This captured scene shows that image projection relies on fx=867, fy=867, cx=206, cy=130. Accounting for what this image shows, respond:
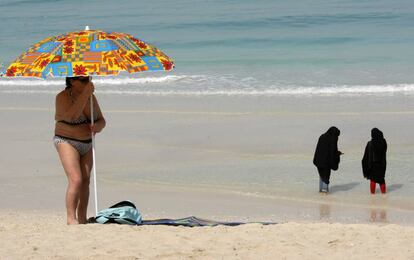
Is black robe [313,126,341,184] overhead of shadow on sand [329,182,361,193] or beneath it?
overhead

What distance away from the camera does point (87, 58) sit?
22.1 feet

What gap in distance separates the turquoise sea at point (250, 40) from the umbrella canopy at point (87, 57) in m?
13.2

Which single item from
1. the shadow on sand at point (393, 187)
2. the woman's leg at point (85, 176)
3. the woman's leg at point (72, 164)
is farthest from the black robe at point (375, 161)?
the woman's leg at point (72, 164)

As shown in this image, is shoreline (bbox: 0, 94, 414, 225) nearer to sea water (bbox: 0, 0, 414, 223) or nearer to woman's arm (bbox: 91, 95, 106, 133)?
sea water (bbox: 0, 0, 414, 223)

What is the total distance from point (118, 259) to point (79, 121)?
4.34ft

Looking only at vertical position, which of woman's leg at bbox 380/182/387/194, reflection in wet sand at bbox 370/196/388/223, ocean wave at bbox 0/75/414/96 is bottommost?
reflection in wet sand at bbox 370/196/388/223

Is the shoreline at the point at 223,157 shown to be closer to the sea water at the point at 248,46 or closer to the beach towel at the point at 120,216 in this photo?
the sea water at the point at 248,46

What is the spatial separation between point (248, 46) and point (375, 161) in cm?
1985

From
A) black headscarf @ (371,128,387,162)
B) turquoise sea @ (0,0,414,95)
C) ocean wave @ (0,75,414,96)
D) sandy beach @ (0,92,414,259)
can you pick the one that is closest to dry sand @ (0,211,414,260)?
sandy beach @ (0,92,414,259)

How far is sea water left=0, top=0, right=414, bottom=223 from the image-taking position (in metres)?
20.4

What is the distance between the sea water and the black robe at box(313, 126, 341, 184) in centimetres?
48

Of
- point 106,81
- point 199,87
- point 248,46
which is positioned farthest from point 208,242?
point 248,46

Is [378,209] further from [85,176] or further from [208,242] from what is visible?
[85,176]

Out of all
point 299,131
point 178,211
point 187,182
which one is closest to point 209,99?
point 299,131
